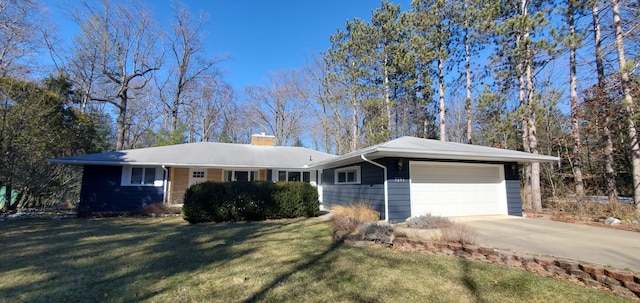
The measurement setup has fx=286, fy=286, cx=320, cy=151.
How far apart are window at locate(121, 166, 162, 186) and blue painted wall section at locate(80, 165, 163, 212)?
193mm

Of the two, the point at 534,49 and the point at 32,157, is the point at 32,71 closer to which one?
the point at 32,157

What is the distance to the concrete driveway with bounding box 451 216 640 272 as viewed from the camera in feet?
14.5

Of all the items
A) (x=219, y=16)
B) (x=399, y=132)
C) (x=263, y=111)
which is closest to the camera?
(x=219, y=16)

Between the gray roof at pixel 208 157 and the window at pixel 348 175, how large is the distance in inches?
82.6

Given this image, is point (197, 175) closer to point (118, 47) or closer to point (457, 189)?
point (457, 189)

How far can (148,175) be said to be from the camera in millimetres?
12422

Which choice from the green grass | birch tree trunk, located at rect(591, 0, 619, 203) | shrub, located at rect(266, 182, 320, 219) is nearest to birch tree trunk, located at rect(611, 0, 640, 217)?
birch tree trunk, located at rect(591, 0, 619, 203)

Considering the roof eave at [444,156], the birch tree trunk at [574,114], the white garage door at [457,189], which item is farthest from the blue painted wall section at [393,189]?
the birch tree trunk at [574,114]

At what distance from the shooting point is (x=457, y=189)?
9508mm

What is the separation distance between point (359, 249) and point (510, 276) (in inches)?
90.6

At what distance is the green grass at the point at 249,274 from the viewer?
10.5ft

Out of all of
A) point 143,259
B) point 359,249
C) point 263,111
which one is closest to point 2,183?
point 143,259

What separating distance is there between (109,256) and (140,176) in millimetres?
8582

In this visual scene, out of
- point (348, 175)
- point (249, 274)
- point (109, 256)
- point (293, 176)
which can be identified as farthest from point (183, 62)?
point (249, 274)
